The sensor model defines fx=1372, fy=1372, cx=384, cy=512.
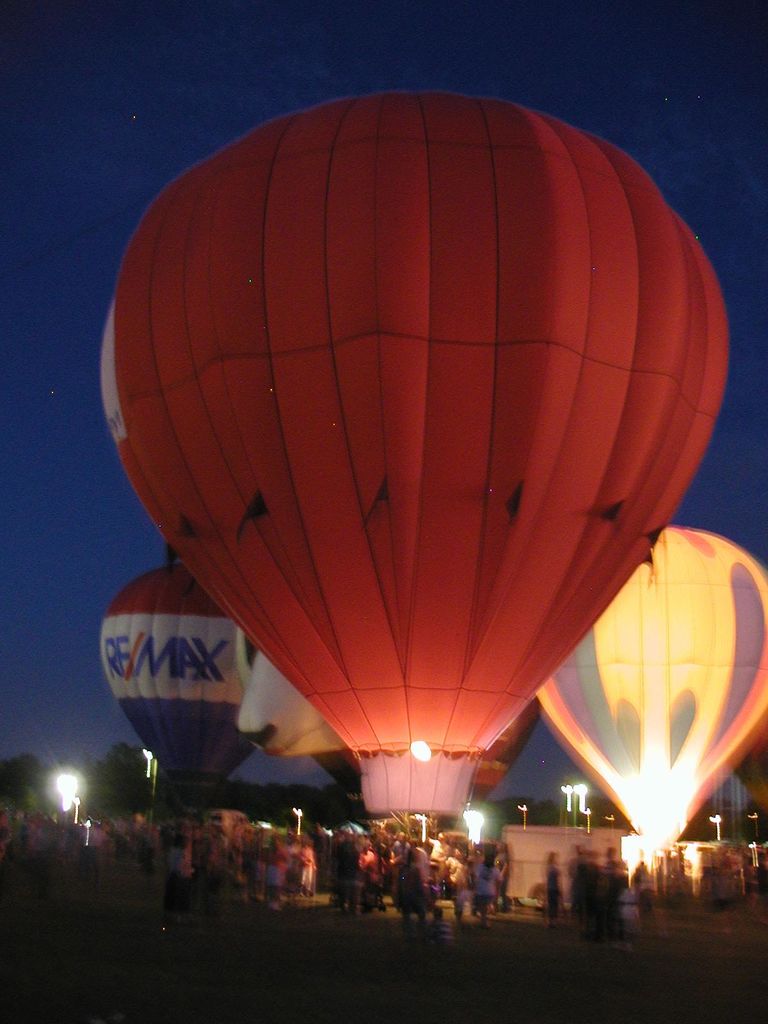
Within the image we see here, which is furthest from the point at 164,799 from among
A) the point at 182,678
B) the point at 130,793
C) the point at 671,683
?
the point at 671,683

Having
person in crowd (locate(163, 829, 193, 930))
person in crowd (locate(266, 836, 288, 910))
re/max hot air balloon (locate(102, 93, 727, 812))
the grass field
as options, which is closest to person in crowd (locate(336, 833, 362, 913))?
the grass field

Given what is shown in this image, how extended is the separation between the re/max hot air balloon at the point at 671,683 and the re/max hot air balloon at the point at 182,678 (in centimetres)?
983

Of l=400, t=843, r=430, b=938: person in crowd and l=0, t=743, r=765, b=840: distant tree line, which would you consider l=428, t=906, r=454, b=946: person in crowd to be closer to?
l=400, t=843, r=430, b=938: person in crowd

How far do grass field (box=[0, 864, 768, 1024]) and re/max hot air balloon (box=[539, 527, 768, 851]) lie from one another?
10.4 metres

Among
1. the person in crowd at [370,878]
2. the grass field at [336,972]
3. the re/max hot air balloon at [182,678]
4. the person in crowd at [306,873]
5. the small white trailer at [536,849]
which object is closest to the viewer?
the grass field at [336,972]

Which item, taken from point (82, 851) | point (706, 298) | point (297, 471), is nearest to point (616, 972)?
point (297, 471)

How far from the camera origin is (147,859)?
2514 cm

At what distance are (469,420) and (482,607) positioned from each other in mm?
2442

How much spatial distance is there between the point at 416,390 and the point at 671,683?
13876mm

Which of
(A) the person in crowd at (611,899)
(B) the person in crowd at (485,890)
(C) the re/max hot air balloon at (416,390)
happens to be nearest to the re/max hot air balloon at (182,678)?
(C) the re/max hot air balloon at (416,390)

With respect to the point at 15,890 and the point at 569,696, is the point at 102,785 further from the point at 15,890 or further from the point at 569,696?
the point at 15,890

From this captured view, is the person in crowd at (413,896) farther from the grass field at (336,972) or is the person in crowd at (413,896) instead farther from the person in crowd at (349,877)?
the person in crowd at (349,877)

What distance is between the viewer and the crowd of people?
1495 cm

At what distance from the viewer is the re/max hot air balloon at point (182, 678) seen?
3469 centimetres
